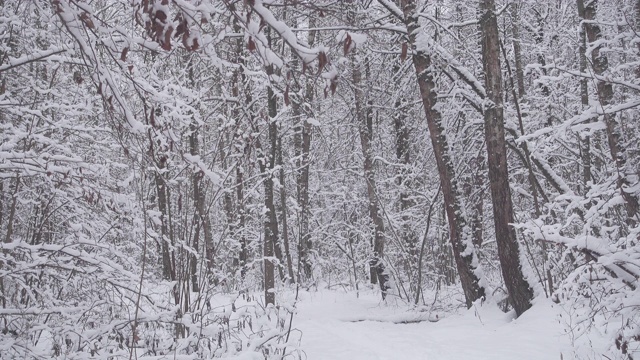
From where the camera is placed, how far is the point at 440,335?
6.70 metres

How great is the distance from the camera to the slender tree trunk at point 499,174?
694 centimetres

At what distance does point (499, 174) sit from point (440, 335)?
234 cm

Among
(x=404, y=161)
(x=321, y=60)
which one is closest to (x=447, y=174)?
(x=404, y=161)

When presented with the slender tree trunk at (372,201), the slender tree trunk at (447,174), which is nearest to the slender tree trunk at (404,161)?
the slender tree trunk at (372,201)

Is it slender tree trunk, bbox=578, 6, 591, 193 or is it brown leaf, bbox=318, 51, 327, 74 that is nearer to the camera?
brown leaf, bbox=318, 51, 327, 74

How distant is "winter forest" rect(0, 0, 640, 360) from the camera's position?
379cm

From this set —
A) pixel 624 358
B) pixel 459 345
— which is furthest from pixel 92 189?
pixel 624 358

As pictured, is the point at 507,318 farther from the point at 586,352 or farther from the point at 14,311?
the point at 14,311

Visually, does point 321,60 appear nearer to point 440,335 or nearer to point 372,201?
point 440,335

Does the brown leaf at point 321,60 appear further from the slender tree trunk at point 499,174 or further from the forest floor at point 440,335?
the slender tree trunk at point 499,174

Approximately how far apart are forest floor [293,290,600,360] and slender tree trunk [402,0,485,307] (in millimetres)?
469

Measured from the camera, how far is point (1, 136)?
477 cm

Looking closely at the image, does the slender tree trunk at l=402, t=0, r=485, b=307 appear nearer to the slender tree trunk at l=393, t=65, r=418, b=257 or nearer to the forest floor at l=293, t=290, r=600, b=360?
the forest floor at l=293, t=290, r=600, b=360

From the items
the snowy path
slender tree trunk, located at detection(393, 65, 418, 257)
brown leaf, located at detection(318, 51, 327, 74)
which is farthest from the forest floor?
brown leaf, located at detection(318, 51, 327, 74)
